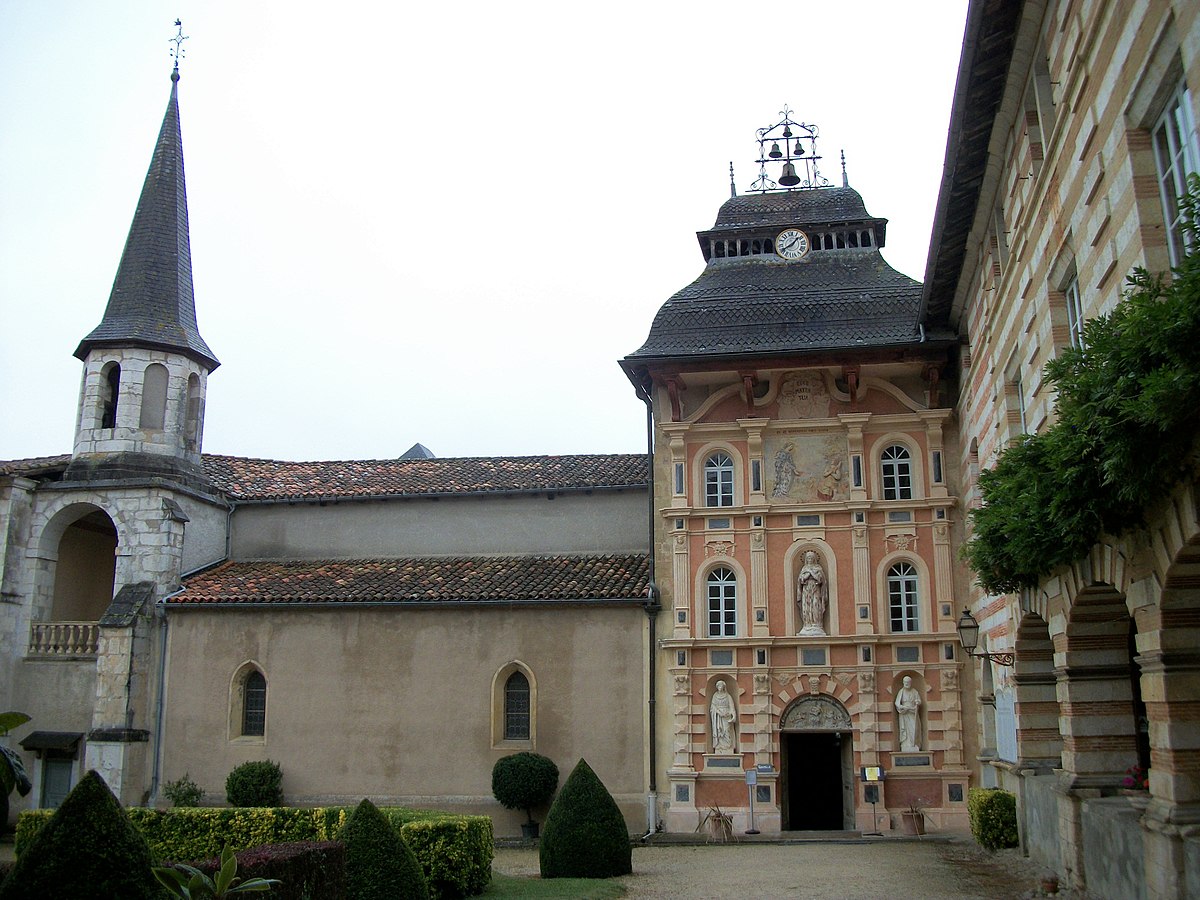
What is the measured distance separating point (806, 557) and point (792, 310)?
5340mm

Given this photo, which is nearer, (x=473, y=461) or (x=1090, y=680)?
(x=1090, y=680)

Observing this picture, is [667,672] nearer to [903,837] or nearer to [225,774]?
[903,837]

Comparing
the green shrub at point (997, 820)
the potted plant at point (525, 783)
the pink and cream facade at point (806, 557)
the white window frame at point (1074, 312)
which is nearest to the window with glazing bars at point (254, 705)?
the potted plant at point (525, 783)

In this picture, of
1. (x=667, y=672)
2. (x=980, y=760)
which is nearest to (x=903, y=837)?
(x=980, y=760)

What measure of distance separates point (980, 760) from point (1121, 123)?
14.1 m

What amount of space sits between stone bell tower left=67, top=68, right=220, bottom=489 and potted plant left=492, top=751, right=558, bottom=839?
10806 millimetres

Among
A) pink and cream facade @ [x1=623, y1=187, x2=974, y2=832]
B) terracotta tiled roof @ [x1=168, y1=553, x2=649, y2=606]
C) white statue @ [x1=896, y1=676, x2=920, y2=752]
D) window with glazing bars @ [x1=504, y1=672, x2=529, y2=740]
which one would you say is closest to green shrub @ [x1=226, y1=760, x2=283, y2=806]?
terracotta tiled roof @ [x1=168, y1=553, x2=649, y2=606]

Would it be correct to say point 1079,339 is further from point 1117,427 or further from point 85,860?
point 85,860

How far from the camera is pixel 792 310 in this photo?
23594 millimetres

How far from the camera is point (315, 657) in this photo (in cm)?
2381

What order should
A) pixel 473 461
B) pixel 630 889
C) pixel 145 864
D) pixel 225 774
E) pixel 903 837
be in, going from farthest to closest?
pixel 473 461 < pixel 225 774 < pixel 903 837 < pixel 630 889 < pixel 145 864

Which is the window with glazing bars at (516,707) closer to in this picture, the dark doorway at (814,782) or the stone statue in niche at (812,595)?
the dark doorway at (814,782)

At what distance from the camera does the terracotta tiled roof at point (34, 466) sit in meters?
25.4

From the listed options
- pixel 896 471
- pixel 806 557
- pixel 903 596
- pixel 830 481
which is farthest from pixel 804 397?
pixel 903 596
